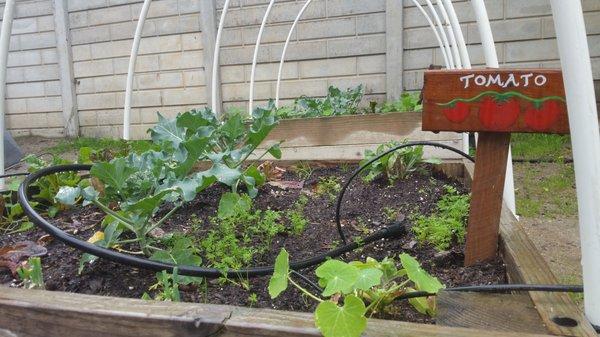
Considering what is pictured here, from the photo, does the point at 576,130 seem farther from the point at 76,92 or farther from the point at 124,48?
the point at 76,92

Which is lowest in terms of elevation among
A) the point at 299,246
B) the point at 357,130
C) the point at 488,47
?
the point at 299,246

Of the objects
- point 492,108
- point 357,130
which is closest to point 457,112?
point 492,108

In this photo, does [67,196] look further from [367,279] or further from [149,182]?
[367,279]

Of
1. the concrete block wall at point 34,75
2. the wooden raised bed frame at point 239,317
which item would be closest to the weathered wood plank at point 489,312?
the wooden raised bed frame at point 239,317

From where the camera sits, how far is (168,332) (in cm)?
67

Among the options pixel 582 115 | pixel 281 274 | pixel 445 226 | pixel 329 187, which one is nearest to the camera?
pixel 582 115

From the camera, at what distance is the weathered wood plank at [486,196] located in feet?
2.90

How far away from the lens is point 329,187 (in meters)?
1.74

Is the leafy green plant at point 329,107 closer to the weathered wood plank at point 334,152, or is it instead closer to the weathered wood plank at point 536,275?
the weathered wood plank at point 334,152

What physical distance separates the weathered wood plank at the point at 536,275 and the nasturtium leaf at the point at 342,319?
25 centimetres

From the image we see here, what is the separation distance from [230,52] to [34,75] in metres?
2.92

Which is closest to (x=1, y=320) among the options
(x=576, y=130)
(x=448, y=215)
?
(x=576, y=130)

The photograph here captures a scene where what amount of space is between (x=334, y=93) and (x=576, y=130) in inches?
131

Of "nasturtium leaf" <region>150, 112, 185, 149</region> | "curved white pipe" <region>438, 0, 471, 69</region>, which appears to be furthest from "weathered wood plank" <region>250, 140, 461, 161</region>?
"nasturtium leaf" <region>150, 112, 185, 149</region>
